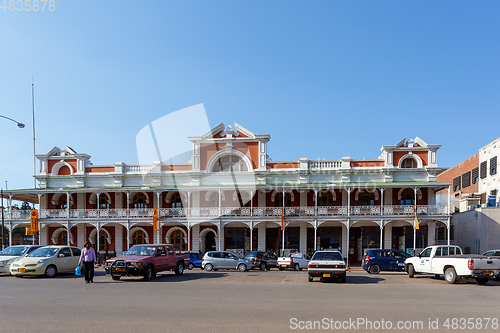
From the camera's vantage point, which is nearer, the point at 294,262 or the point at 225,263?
the point at 225,263

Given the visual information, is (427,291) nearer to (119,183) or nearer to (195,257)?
(195,257)

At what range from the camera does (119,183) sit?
3769 cm

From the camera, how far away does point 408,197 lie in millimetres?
35281

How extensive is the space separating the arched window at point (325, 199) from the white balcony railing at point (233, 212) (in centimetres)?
166

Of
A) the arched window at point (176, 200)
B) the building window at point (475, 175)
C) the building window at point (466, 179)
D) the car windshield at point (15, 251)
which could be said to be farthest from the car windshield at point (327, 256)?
the building window at point (466, 179)

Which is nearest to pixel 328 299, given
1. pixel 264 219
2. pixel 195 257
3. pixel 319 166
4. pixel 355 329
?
pixel 355 329

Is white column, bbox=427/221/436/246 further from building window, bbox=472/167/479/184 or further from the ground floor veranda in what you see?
building window, bbox=472/167/479/184

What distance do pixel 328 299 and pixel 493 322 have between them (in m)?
4.37

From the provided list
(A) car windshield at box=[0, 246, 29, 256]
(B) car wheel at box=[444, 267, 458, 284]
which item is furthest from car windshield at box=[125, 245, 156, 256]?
(B) car wheel at box=[444, 267, 458, 284]

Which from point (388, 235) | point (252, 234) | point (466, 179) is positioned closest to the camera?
point (388, 235)

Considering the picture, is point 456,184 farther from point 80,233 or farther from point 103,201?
point 80,233

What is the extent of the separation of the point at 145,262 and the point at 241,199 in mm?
19377

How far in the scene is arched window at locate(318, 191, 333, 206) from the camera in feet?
119

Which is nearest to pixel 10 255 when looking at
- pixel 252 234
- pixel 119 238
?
pixel 119 238
